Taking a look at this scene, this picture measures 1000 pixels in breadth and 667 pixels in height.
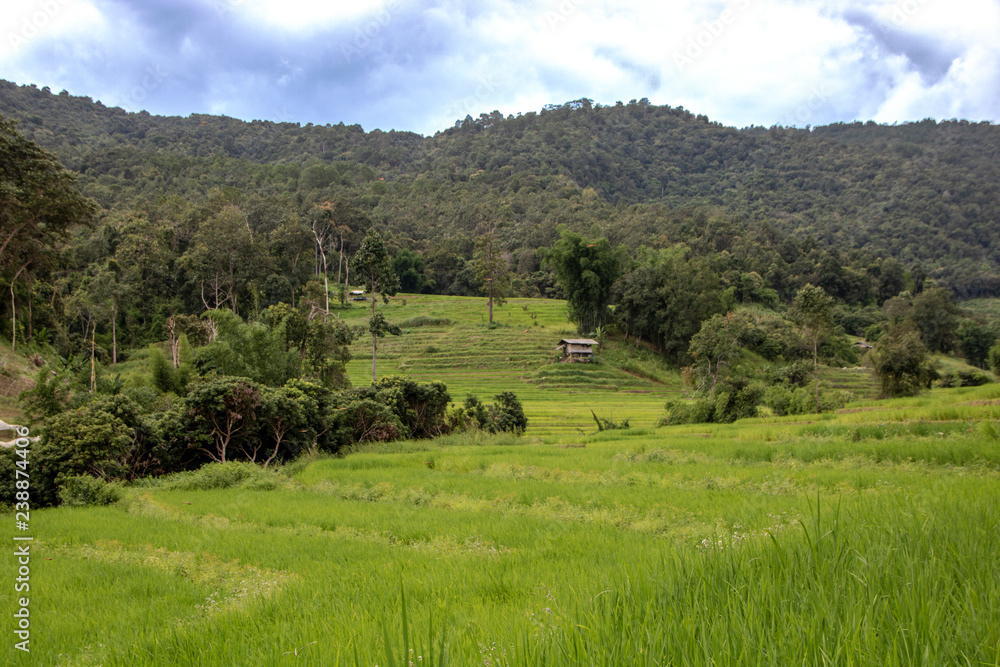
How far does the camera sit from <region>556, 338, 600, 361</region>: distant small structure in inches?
2179

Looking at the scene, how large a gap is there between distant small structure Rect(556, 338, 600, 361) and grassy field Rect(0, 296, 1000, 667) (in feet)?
115

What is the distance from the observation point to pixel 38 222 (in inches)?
1166

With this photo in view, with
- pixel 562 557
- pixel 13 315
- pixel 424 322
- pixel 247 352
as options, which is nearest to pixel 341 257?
pixel 424 322

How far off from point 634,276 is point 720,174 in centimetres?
15781

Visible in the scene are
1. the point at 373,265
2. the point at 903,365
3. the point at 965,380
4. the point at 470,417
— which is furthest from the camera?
the point at 373,265

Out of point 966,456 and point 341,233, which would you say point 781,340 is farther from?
point 341,233

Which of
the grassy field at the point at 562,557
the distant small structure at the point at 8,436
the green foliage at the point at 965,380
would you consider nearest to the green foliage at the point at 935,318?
the green foliage at the point at 965,380

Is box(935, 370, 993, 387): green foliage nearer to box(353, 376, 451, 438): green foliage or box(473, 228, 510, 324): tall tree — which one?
box(353, 376, 451, 438): green foliage

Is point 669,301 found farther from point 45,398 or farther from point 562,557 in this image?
point 562,557

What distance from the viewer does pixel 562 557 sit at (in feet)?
19.9

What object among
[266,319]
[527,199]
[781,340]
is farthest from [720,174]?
[266,319]

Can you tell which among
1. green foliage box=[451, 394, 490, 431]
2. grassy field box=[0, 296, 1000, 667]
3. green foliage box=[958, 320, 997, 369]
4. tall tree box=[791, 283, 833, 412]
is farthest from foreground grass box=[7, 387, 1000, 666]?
green foliage box=[958, 320, 997, 369]

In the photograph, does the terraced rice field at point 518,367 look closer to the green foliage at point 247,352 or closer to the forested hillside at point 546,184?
the green foliage at point 247,352

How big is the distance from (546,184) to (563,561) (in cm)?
14984
